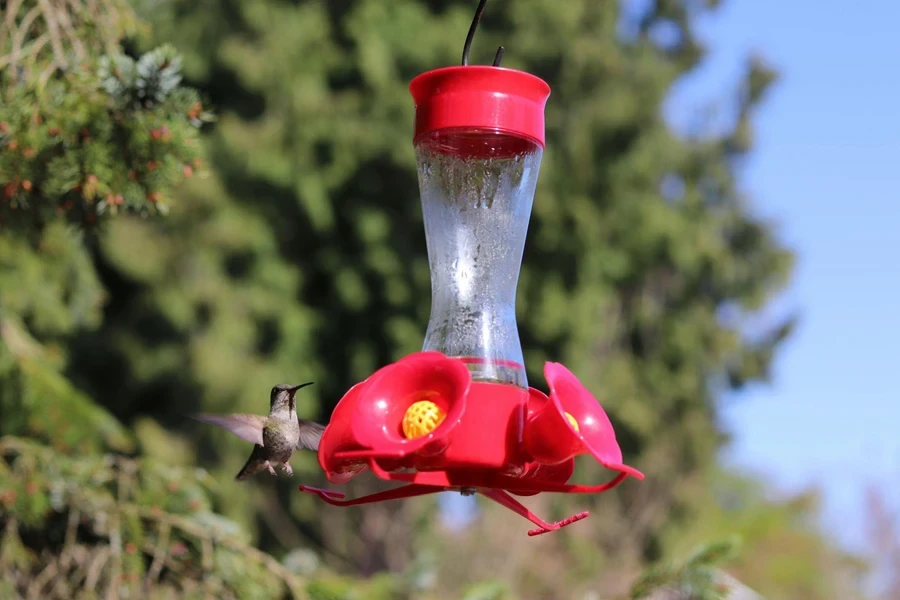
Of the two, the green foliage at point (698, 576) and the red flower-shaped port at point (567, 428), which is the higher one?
the green foliage at point (698, 576)

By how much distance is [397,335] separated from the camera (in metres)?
10.1

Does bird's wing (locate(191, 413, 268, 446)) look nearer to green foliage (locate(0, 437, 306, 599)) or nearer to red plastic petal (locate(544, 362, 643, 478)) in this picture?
green foliage (locate(0, 437, 306, 599))

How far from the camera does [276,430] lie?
322 centimetres

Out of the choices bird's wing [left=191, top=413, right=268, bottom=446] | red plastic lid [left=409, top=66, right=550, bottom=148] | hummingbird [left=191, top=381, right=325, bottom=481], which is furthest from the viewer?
bird's wing [left=191, top=413, right=268, bottom=446]

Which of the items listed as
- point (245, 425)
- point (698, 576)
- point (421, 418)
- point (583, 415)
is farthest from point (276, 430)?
point (698, 576)

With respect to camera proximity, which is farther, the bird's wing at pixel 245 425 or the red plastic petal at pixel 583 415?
the bird's wing at pixel 245 425

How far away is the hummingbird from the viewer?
10.5 ft

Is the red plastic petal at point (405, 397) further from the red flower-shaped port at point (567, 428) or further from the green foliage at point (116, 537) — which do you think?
the green foliage at point (116, 537)

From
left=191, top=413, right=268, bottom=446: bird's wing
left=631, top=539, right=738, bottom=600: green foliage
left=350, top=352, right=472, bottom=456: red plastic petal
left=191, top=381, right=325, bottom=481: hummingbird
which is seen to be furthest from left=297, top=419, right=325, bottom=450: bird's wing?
left=631, top=539, right=738, bottom=600: green foliage

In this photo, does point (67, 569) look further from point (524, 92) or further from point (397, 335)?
point (397, 335)

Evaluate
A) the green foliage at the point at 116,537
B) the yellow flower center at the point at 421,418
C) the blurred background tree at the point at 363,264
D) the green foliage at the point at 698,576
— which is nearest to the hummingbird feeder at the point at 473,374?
the yellow flower center at the point at 421,418

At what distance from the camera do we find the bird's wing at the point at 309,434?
3.35 meters

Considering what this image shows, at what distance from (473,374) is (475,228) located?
60 centimetres

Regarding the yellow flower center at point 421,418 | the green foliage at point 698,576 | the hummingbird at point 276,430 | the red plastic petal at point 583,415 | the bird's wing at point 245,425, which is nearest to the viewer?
the red plastic petal at point 583,415
